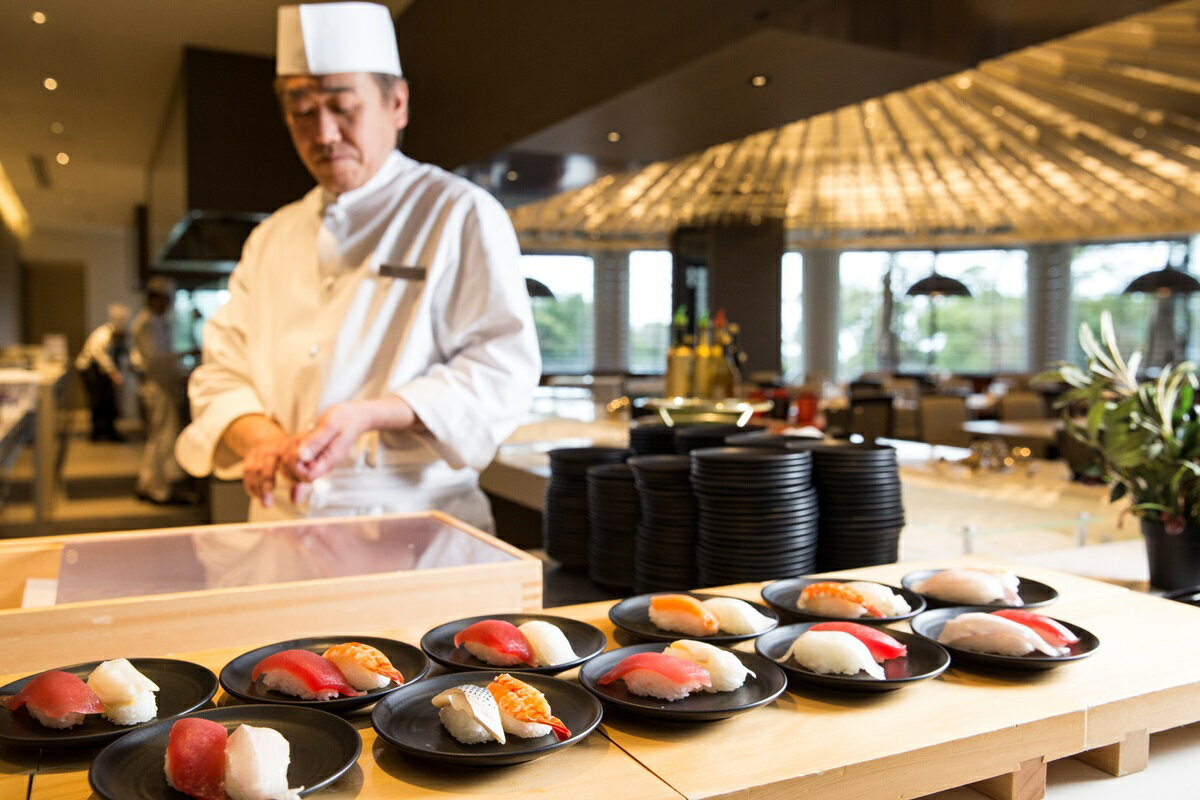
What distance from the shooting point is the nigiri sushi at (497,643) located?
35.8 inches

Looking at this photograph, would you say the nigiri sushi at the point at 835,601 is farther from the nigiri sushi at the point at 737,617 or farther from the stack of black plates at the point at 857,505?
the stack of black plates at the point at 857,505

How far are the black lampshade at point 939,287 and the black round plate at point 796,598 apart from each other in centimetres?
858

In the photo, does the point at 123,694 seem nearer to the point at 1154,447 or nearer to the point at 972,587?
the point at 972,587

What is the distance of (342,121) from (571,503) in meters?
0.80

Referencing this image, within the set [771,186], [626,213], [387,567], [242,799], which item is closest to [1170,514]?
[387,567]

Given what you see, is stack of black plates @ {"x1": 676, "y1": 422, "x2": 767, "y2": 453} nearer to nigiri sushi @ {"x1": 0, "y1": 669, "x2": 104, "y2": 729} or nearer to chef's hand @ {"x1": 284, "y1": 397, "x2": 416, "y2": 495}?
chef's hand @ {"x1": 284, "y1": 397, "x2": 416, "y2": 495}

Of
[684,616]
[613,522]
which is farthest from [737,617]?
[613,522]

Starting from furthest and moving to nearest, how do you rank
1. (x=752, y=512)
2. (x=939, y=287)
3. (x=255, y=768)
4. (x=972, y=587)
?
(x=939, y=287)
(x=752, y=512)
(x=972, y=587)
(x=255, y=768)

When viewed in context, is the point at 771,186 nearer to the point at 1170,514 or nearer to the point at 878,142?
the point at 878,142

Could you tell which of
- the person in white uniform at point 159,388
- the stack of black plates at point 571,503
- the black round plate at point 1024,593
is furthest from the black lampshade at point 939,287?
the black round plate at point 1024,593

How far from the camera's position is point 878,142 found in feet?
25.6

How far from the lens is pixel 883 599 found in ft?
3.55

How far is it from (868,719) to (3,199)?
14.0 meters

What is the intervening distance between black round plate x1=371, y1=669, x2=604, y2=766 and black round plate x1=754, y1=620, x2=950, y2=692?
211 mm
